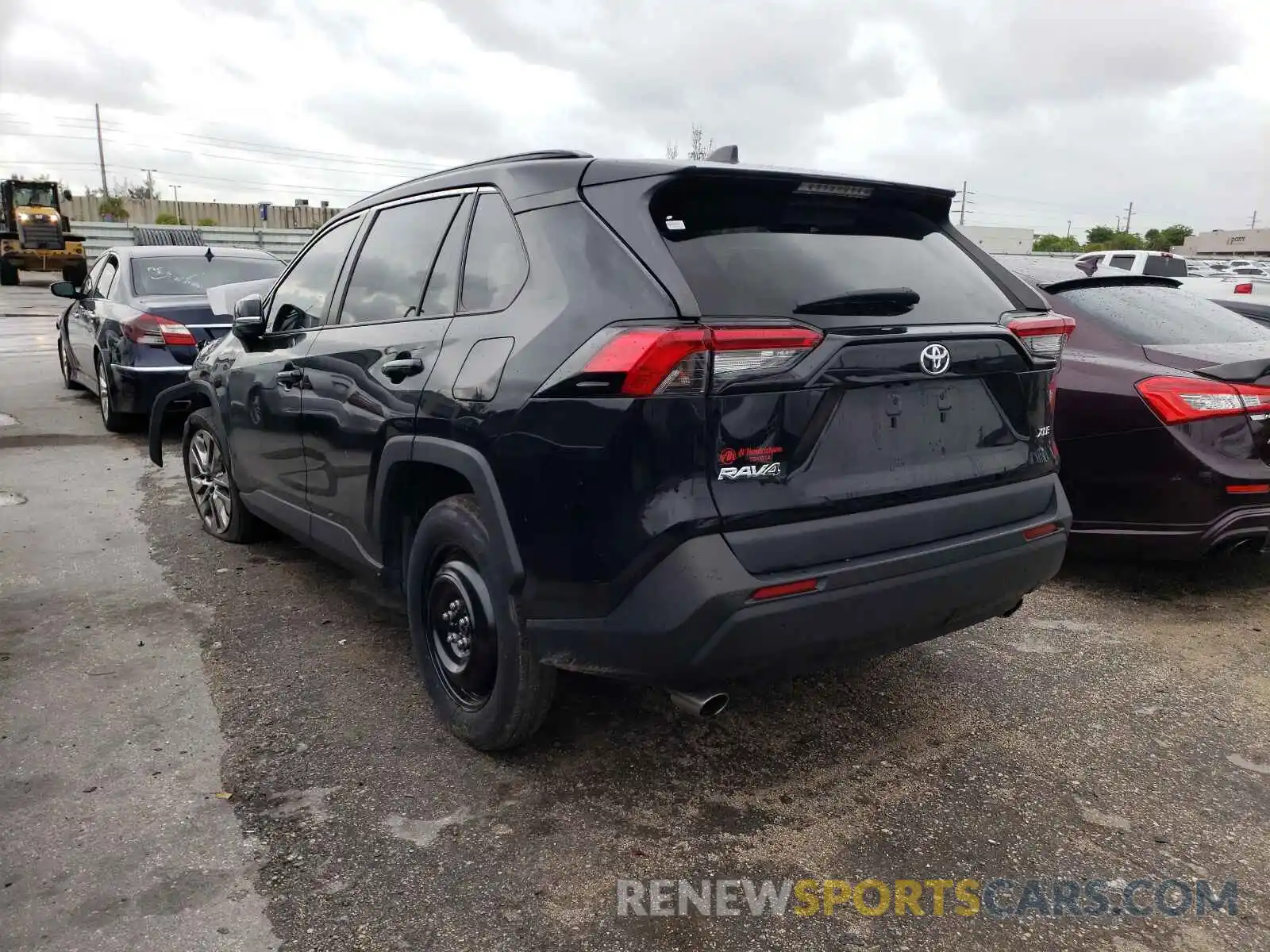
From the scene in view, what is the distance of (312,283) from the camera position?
13.9 feet

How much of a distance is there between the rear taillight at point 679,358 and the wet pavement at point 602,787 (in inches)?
50.7

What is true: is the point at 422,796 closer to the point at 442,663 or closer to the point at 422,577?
the point at 442,663

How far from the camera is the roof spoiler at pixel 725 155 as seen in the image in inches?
110

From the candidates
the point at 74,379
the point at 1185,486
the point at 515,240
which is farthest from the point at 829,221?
the point at 74,379

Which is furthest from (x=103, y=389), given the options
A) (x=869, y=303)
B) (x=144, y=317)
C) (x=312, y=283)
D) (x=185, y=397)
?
(x=869, y=303)

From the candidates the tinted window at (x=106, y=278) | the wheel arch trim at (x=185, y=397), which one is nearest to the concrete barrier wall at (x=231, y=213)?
the tinted window at (x=106, y=278)

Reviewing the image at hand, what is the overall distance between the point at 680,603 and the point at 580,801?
2.89 ft

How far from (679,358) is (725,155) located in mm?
900

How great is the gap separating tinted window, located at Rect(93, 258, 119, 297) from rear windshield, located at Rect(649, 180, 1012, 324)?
8.03 meters

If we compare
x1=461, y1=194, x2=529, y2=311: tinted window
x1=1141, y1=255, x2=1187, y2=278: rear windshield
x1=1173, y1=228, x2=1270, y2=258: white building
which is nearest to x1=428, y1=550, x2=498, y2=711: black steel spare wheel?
x1=461, y1=194, x2=529, y2=311: tinted window

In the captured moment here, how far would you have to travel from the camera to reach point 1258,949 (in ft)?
7.28

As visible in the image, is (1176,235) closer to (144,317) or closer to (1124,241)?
(1124,241)

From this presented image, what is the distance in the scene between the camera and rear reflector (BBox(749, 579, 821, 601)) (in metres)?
2.33

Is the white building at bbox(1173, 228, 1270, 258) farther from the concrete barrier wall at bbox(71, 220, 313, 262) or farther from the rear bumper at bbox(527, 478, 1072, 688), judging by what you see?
the rear bumper at bbox(527, 478, 1072, 688)
